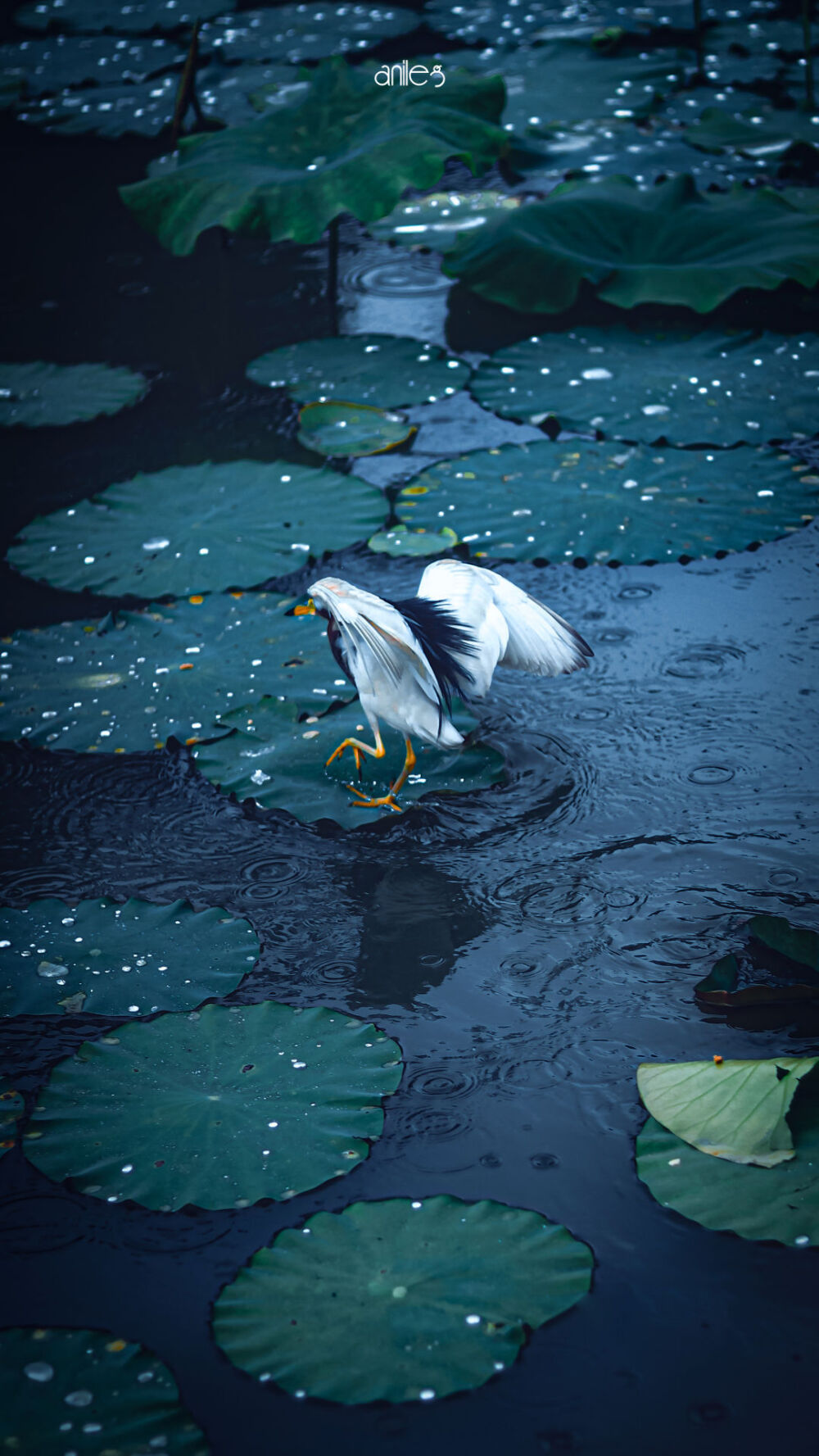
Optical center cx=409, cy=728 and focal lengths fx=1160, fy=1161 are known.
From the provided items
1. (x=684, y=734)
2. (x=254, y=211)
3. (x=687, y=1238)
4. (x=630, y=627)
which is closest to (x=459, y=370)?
(x=254, y=211)

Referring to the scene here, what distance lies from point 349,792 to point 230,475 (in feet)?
6.15

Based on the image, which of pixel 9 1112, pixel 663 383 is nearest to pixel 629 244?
pixel 663 383

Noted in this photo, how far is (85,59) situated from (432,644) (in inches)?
281

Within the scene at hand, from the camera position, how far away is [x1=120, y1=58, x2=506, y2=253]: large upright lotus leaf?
4914mm

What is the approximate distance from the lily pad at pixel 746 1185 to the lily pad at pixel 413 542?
2.31 meters

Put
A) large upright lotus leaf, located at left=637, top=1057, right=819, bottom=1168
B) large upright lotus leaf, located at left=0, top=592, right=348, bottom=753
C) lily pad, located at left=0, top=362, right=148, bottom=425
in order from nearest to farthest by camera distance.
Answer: large upright lotus leaf, located at left=637, top=1057, right=819, bottom=1168, large upright lotus leaf, located at left=0, top=592, right=348, bottom=753, lily pad, located at left=0, top=362, right=148, bottom=425

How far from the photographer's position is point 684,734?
3.32 metres

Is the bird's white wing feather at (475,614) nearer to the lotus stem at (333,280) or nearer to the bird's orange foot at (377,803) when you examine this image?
the bird's orange foot at (377,803)

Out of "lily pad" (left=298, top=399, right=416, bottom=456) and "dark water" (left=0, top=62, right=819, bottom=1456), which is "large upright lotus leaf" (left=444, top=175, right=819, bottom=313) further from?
"dark water" (left=0, top=62, right=819, bottom=1456)

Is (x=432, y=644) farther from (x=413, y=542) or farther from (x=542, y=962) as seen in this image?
(x=413, y=542)

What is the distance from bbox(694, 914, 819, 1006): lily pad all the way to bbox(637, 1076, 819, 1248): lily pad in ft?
0.92

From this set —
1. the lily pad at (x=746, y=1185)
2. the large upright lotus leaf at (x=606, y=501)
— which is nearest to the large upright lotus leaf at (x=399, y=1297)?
the lily pad at (x=746, y=1185)

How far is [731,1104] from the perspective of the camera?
7.14ft

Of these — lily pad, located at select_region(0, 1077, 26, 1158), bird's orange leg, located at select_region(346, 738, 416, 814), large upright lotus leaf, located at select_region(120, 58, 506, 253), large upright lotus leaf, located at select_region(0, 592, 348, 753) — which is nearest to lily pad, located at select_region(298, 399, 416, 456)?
large upright lotus leaf, located at select_region(120, 58, 506, 253)
